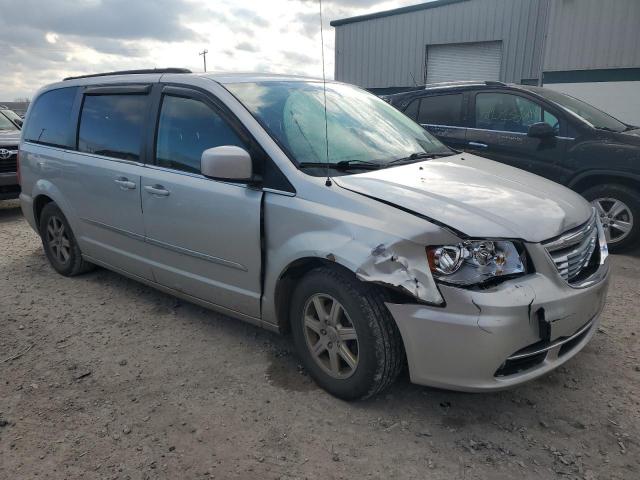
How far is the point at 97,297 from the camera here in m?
4.38

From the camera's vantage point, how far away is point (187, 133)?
3.44 meters

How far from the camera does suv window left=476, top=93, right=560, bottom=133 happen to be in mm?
5836

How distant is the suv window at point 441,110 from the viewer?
21.2 feet

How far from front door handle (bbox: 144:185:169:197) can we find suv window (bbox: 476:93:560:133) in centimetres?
419

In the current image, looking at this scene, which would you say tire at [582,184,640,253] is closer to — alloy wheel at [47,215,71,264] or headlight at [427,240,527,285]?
headlight at [427,240,527,285]

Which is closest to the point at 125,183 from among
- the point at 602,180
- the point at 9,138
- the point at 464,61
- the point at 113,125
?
the point at 113,125

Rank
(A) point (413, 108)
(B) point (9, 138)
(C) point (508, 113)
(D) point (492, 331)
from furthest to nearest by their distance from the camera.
Result: (B) point (9, 138), (A) point (413, 108), (C) point (508, 113), (D) point (492, 331)

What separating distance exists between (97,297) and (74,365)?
3.93 ft

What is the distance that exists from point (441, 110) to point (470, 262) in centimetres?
464

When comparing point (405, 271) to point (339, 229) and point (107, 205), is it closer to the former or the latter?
point (339, 229)

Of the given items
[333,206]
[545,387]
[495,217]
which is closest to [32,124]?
[333,206]

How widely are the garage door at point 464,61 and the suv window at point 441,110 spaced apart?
403 inches

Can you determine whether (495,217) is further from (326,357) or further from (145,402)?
(145,402)

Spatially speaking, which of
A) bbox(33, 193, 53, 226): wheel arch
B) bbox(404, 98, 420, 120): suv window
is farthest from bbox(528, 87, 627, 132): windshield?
bbox(33, 193, 53, 226): wheel arch
